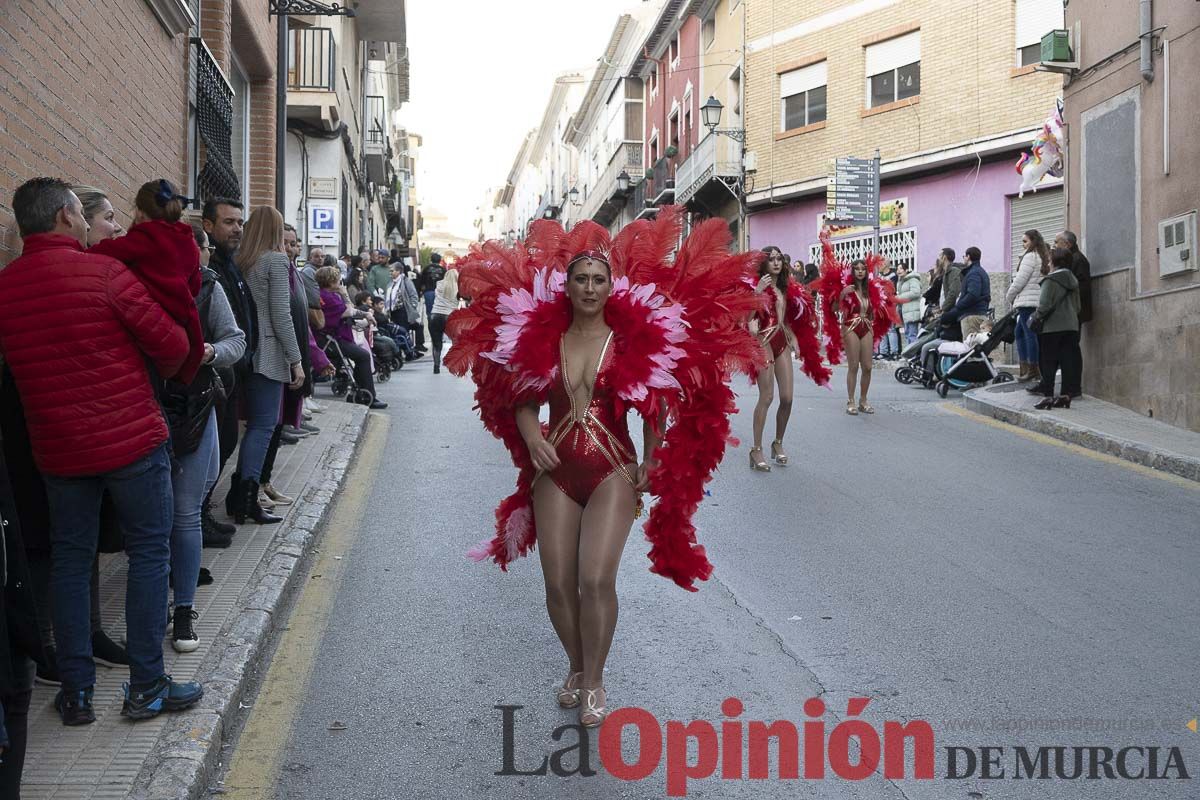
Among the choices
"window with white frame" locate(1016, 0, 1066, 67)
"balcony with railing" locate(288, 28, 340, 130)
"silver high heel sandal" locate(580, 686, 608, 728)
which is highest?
"window with white frame" locate(1016, 0, 1066, 67)

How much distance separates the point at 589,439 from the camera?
187 inches

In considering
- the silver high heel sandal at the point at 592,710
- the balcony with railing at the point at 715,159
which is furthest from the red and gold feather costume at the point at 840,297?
the balcony with railing at the point at 715,159

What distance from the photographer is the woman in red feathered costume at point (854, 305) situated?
13.4 meters

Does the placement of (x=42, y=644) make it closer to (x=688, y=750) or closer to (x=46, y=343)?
(x=46, y=343)

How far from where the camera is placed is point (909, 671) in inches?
206

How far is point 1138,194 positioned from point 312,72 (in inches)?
578

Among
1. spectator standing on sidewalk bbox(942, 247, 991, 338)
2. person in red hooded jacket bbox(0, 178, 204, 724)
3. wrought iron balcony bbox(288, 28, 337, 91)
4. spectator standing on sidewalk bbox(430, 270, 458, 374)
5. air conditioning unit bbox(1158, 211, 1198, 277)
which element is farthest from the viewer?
wrought iron balcony bbox(288, 28, 337, 91)

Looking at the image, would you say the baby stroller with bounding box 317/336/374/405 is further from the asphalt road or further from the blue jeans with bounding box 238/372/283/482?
the blue jeans with bounding box 238/372/283/482

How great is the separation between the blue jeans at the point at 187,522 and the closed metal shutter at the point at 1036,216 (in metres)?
20.1

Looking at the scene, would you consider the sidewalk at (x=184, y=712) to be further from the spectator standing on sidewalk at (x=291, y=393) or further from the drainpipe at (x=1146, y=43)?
the drainpipe at (x=1146, y=43)

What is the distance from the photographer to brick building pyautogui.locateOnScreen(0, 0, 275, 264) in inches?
249

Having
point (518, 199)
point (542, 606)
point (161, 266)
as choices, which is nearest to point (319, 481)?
point (542, 606)

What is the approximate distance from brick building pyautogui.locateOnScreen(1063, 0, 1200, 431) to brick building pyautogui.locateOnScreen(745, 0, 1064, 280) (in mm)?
9132

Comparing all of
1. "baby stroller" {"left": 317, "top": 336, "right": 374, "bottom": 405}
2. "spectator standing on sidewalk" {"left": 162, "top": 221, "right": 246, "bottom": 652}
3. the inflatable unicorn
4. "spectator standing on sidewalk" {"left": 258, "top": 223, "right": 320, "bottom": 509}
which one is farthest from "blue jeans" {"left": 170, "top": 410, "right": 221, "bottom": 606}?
the inflatable unicorn
